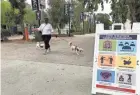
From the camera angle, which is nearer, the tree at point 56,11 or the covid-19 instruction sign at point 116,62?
the covid-19 instruction sign at point 116,62

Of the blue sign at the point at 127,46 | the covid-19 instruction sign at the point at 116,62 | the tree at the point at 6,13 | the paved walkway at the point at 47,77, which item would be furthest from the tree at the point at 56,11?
the blue sign at the point at 127,46

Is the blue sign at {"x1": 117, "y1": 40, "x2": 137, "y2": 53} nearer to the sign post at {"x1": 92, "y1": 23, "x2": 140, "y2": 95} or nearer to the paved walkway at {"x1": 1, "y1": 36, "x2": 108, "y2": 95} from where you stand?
the sign post at {"x1": 92, "y1": 23, "x2": 140, "y2": 95}

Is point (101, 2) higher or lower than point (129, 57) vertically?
higher

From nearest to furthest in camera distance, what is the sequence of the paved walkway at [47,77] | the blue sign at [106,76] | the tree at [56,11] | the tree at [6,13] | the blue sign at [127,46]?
1. the blue sign at [127,46]
2. the blue sign at [106,76]
3. the paved walkway at [47,77]
4. the tree at [6,13]
5. the tree at [56,11]

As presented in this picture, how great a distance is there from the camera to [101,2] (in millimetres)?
23719

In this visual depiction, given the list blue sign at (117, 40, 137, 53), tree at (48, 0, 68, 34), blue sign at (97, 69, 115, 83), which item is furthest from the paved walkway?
tree at (48, 0, 68, 34)

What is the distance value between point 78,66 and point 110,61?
4.26m

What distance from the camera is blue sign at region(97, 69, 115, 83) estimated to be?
5152 mm

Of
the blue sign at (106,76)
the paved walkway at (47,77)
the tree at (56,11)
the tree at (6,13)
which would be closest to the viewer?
the blue sign at (106,76)

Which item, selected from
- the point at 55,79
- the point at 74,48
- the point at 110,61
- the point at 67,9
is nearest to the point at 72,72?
the point at 55,79

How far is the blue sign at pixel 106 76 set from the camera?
5.15 meters

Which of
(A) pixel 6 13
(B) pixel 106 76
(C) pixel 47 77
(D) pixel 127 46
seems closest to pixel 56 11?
(A) pixel 6 13

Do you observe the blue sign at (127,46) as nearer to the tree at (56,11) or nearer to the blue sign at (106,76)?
the blue sign at (106,76)

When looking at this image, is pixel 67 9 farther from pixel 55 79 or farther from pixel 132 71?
pixel 132 71
